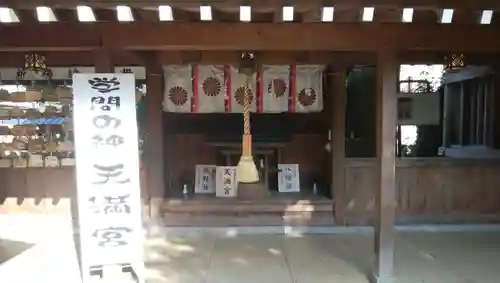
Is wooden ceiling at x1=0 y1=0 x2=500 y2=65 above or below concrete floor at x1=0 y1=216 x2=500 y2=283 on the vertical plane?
above

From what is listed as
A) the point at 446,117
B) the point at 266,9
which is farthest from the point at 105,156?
the point at 446,117

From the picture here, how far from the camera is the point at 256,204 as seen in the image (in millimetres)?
7148

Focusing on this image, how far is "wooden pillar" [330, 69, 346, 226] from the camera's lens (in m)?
7.07

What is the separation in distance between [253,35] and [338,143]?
2890 mm

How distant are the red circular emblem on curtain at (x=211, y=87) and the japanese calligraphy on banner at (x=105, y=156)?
2.33 meters

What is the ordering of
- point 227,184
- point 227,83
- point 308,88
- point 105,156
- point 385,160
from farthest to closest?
point 227,184, point 308,88, point 227,83, point 385,160, point 105,156

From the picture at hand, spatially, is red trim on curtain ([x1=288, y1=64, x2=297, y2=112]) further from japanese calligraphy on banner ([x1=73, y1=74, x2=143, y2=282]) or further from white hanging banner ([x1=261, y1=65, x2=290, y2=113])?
japanese calligraphy on banner ([x1=73, y1=74, x2=143, y2=282])

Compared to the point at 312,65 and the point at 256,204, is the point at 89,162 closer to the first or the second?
the point at 256,204

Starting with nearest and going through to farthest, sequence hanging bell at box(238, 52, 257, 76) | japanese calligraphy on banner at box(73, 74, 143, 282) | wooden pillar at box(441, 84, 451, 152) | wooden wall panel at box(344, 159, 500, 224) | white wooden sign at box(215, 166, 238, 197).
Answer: japanese calligraphy on banner at box(73, 74, 143, 282) < hanging bell at box(238, 52, 257, 76) < wooden wall panel at box(344, 159, 500, 224) < white wooden sign at box(215, 166, 238, 197) < wooden pillar at box(441, 84, 451, 152)

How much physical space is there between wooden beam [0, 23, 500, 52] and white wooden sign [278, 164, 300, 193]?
10.8 feet

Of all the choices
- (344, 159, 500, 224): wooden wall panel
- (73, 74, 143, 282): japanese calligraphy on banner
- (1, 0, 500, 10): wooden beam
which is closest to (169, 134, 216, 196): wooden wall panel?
(344, 159, 500, 224): wooden wall panel

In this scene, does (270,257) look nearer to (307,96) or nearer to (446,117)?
(307,96)

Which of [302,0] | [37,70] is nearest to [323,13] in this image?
[302,0]

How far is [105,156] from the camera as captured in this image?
186 inches
